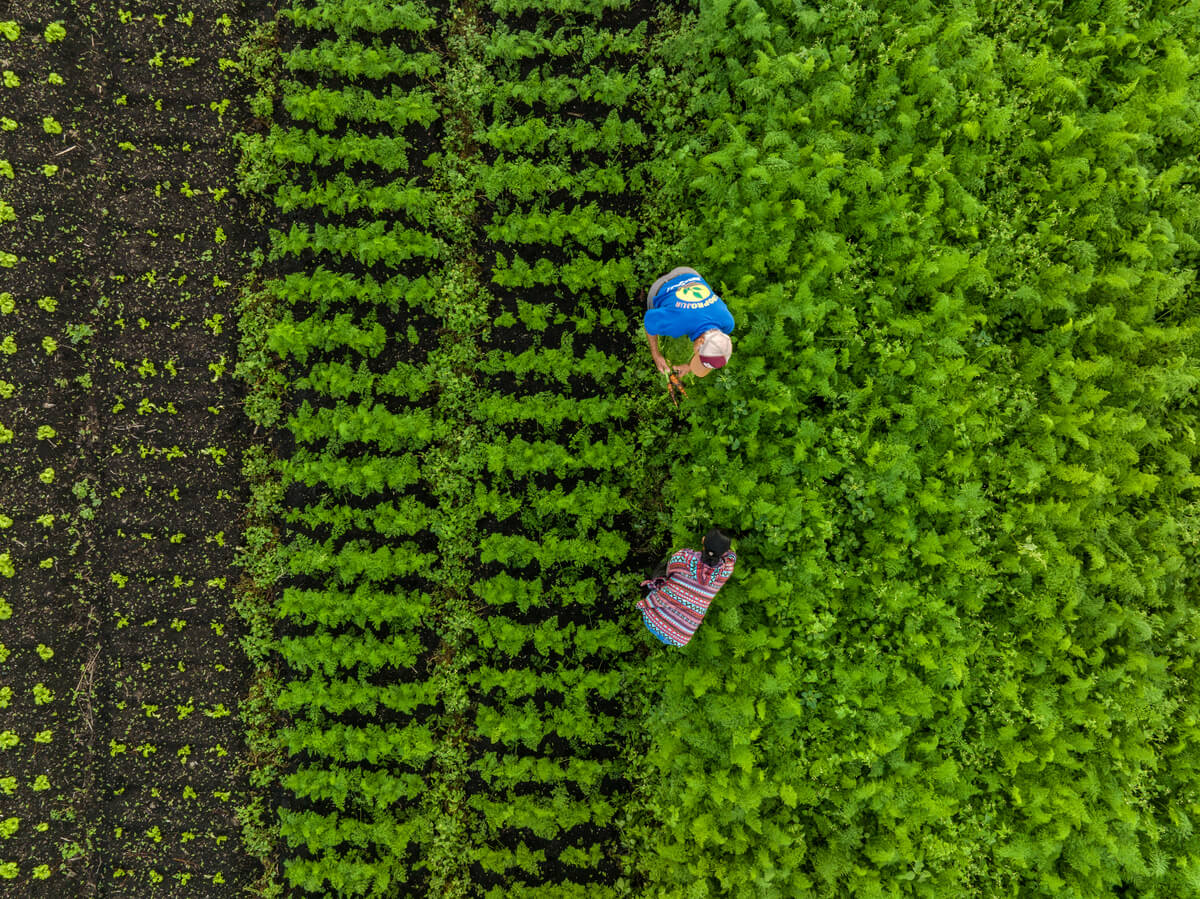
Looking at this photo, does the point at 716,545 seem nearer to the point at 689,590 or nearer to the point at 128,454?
the point at 689,590

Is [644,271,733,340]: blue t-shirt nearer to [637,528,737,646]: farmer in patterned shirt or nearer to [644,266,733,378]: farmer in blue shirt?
[644,266,733,378]: farmer in blue shirt

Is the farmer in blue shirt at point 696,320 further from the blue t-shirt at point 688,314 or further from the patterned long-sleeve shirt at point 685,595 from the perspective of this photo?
the patterned long-sleeve shirt at point 685,595

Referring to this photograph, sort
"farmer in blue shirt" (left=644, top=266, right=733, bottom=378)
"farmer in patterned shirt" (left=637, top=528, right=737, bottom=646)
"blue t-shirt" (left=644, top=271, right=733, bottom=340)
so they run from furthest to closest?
1. "farmer in patterned shirt" (left=637, top=528, right=737, bottom=646)
2. "blue t-shirt" (left=644, top=271, right=733, bottom=340)
3. "farmer in blue shirt" (left=644, top=266, right=733, bottom=378)

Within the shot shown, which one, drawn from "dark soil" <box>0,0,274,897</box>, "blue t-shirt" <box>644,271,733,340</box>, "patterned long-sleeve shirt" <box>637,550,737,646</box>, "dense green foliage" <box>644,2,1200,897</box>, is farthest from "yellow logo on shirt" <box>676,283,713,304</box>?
"dark soil" <box>0,0,274,897</box>

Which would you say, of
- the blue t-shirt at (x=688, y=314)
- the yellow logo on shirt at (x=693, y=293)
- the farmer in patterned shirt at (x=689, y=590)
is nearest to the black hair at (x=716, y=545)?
the farmer in patterned shirt at (x=689, y=590)

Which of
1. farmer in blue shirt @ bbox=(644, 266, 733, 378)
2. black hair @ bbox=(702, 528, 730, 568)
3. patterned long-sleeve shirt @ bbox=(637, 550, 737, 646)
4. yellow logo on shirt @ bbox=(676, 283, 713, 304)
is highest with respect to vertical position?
yellow logo on shirt @ bbox=(676, 283, 713, 304)
